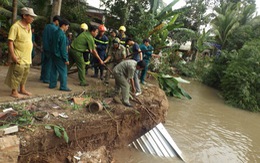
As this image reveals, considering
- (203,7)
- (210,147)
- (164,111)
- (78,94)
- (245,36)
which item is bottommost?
(210,147)

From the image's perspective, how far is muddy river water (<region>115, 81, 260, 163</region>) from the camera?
5.06 meters

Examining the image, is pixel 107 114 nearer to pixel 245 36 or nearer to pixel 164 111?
pixel 164 111

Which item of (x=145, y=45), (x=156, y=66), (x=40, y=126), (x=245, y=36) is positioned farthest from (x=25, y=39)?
(x=245, y=36)

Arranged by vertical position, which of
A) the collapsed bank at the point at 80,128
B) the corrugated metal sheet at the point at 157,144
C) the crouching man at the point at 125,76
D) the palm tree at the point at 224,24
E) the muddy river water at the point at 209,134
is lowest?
the muddy river water at the point at 209,134

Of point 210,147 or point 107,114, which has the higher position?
point 107,114

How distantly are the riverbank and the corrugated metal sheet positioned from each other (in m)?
0.24

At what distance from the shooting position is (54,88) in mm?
5070

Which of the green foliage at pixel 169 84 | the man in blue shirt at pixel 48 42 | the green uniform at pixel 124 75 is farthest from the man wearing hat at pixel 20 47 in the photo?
the green foliage at pixel 169 84

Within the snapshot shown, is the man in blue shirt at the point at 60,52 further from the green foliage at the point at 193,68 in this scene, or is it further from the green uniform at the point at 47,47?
the green foliage at the point at 193,68

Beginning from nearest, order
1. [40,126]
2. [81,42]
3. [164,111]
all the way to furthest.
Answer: [40,126], [81,42], [164,111]

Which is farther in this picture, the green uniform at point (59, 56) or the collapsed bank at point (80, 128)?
the green uniform at point (59, 56)

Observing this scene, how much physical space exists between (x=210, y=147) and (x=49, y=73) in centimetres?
456

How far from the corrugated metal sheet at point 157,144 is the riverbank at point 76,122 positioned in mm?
242

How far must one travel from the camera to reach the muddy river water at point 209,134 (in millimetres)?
5062
